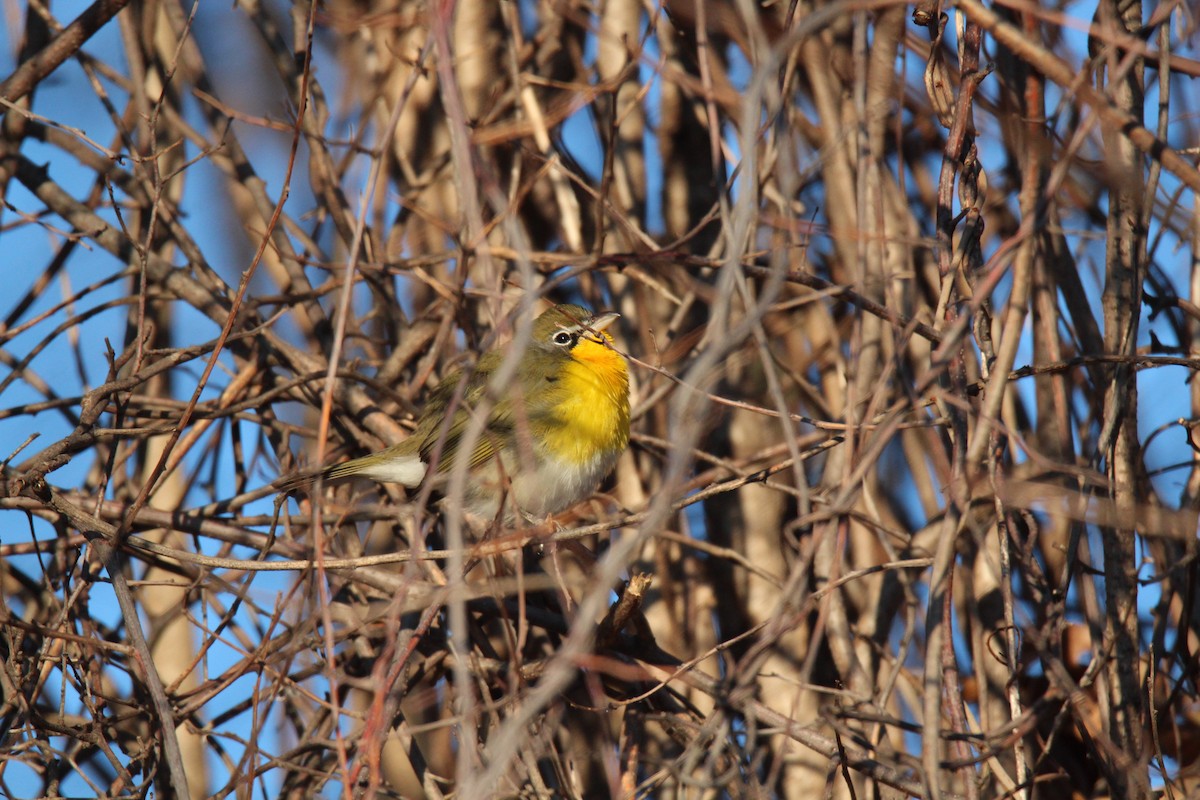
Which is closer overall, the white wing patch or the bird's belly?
the white wing patch

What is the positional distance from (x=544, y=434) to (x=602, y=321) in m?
0.59

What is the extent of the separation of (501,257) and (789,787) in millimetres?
2585

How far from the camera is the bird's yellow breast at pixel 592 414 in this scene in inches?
192

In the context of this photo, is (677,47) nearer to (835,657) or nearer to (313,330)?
(313,330)

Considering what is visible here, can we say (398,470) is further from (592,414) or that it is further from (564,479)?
(592,414)

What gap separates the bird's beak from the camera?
16.2 ft

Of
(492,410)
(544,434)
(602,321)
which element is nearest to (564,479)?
(544,434)

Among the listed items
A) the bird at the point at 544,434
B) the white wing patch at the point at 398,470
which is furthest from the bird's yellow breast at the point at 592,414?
the white wing patch at the point at 398,470

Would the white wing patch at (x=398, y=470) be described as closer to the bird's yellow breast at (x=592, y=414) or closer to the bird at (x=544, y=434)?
the bird at (x=544, y=434)

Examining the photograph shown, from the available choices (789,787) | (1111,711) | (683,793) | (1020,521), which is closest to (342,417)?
(683,793)

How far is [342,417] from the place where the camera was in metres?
4.73

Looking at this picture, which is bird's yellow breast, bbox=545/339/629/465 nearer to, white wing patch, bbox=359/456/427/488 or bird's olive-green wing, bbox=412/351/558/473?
bird's olive-green wing, bbox=412/351/558/473

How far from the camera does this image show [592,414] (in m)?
4.96

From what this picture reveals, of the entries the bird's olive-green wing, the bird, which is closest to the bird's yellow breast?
the bird
